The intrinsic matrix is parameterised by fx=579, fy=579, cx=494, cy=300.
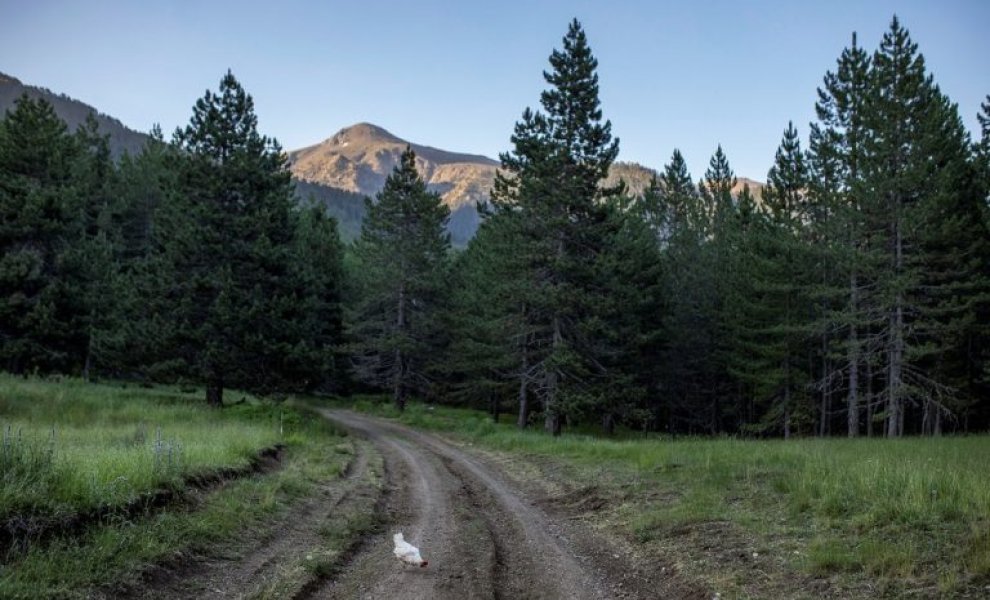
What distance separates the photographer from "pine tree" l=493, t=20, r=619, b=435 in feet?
86.9

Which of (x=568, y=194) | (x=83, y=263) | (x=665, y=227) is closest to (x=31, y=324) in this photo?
(x=83, y=263)

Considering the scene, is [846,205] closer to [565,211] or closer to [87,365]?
Answer: [565,211]

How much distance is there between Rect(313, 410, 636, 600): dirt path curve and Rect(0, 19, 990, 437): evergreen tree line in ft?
45.2

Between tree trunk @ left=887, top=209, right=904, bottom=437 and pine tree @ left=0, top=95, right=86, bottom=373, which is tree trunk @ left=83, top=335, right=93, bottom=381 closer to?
pine tree @ left=0, top=95, right=86, bottom=373

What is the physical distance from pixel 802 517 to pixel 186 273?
25.3 m

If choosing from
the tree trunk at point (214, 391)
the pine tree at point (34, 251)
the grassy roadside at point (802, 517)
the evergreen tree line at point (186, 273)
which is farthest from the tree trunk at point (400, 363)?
the grassy roadside at point (802, 517)

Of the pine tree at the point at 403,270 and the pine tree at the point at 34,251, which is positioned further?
the pine tree at the point at 403,270

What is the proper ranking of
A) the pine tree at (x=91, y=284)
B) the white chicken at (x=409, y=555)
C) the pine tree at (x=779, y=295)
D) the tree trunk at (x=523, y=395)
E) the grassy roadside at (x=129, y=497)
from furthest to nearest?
1. the pine tree at (x=779, y=295)
2. the pine tree at (x=91, y=284)
3. the tree trunk at (x=523, y=395)
4. the white chicken at (x=409, y=555)
5. the grassy roadside at (x=129, y=497)

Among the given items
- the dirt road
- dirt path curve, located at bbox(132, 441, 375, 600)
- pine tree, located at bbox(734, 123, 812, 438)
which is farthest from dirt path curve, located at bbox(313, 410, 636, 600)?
pine tree, located at bbox(734, 123, 812, 438)

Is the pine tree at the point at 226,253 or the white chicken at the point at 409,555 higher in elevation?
the pine tree at the point at 226,253

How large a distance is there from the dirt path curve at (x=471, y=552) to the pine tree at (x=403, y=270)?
80.3 ft

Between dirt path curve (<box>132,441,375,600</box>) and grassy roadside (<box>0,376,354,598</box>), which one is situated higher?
grassy roadside (<box>0,376,354,598</box>)

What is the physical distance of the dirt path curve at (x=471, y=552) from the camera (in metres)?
6.89

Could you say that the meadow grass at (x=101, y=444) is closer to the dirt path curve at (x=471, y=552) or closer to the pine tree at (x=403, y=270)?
the dirt path curve at (x=471, y=552)
